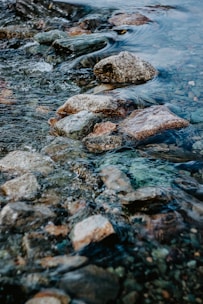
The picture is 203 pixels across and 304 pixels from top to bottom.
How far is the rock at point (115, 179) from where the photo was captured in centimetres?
288

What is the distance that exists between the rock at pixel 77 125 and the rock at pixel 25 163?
59cm

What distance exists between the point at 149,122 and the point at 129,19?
17.0 ft

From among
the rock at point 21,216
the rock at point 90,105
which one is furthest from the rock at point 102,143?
the rock at point 21,216

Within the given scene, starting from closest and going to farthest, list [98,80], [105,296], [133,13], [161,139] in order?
1. [105,296]
2. [161,139]
3. [98,80]
4. [133,13]

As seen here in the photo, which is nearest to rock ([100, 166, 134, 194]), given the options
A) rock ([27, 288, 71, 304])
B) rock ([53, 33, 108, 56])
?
rock ([27, 288, 71, 304])

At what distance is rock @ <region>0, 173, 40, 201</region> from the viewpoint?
9.03 ft

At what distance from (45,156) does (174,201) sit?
1.34 metres

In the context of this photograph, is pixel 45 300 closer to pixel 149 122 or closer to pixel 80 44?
pixel 149 122

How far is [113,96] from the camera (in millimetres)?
4668

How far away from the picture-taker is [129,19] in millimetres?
8250

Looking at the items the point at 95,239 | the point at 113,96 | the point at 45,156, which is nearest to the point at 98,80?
the point at 113,96

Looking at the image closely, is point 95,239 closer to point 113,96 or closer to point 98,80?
point 113,96

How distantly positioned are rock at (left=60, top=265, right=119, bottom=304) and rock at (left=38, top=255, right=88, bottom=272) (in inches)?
2.0

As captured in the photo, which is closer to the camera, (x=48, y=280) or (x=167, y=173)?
(x=48, y=280)
